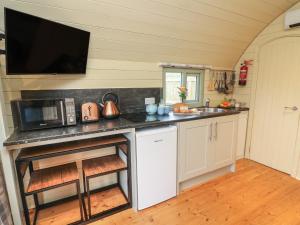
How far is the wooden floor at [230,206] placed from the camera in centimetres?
172

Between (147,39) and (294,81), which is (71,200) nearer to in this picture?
(147,39)

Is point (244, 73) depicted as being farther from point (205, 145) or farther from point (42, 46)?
point (42, 46)

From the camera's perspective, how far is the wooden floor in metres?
1.72

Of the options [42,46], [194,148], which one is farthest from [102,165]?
[42,46]

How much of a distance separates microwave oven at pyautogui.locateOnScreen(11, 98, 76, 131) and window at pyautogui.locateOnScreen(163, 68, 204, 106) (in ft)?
4.87

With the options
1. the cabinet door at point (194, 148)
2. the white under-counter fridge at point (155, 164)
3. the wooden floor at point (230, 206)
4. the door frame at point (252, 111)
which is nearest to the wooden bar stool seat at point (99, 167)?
the white under-counter fridge at point (155, 164)

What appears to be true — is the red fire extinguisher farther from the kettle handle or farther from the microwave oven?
the microwave oven

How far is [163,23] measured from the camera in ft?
6.43

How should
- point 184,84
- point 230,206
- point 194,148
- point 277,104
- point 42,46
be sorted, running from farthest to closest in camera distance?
1. point 184,84
2. point 277,104
3. point 194,148
4. point 230,206
5. point 42,46

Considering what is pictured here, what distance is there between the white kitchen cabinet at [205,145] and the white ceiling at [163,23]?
1042 millimetres

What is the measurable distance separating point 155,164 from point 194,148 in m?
0.57

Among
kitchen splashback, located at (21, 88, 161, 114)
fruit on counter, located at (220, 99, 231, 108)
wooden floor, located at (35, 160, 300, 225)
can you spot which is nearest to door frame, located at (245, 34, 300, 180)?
wooden floor, located at (35, 160, 300, 225)

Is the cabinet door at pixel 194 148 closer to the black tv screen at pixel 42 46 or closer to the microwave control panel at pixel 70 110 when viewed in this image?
the microwave control panel at pixel 70 110

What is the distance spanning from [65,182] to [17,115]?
2.27ft
